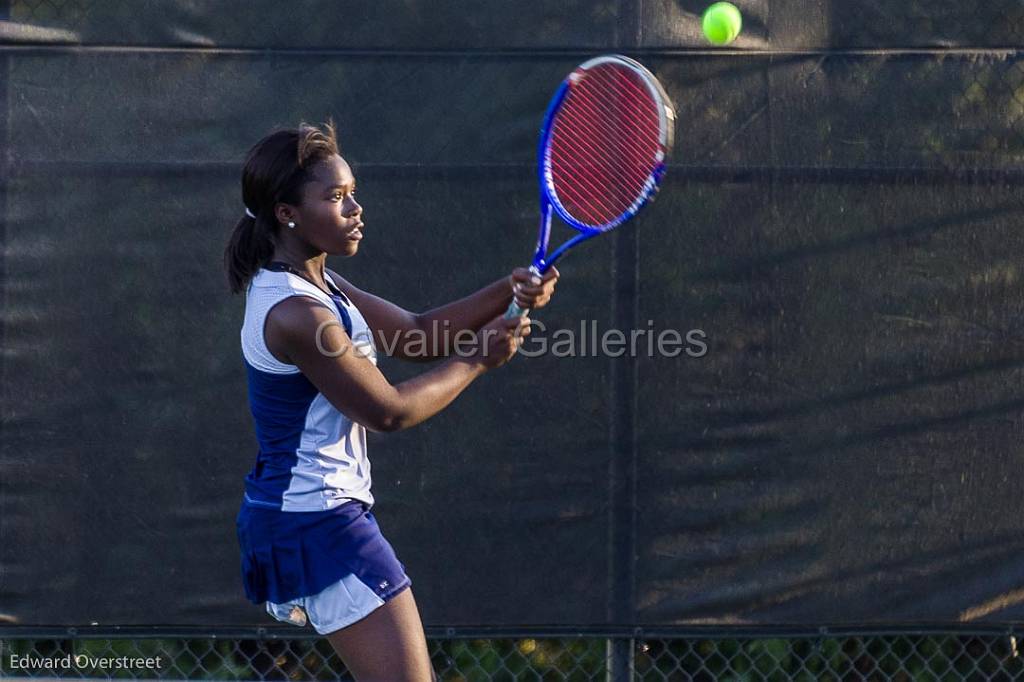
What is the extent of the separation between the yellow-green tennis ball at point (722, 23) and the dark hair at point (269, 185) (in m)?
1.46

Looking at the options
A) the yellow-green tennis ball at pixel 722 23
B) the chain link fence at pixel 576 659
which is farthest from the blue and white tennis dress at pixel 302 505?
the yellow-green tennis ball at pixel 722 23

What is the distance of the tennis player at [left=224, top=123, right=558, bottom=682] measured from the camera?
2.63m

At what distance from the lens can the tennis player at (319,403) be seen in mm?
2629

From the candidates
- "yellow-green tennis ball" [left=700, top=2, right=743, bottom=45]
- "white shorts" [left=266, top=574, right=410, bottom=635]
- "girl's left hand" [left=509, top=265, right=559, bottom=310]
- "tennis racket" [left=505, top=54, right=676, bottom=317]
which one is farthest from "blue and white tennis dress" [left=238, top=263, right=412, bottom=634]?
"yellow-green tennis ball" [left=700, top=2, right=743, bottom=45]

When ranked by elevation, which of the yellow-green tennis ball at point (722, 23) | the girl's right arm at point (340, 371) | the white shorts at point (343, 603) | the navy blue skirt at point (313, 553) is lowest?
the white shorts at point (343, 603)

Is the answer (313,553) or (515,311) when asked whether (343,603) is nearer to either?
(313,553)

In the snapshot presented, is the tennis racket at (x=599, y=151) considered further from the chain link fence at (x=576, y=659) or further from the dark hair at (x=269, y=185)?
the chain link fence at (x=576, y=659)

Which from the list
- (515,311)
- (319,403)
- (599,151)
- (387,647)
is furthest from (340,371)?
(599,151)

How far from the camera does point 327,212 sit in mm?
2771

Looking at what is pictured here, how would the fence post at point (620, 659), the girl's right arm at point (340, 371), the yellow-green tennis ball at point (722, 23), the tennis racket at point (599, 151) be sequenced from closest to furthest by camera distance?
the girl's right arm at point (340, 371), the tennis racket at point (599, 151), the yellow-green tennis ball at point (722, 23), the fence post at point (620, 659)

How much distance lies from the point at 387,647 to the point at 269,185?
100 centimetres

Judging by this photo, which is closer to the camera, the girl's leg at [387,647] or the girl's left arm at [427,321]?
the girl's leg at [387,647]

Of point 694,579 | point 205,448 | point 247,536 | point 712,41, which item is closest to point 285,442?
point 247,536

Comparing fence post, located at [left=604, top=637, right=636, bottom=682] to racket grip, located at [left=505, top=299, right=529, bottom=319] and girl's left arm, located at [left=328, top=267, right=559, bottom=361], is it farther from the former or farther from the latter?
racket grip, located at [left=505, top=299, right=529, bottom=319]
